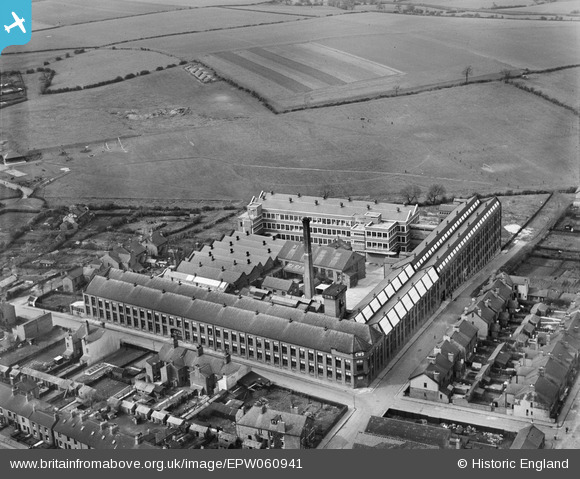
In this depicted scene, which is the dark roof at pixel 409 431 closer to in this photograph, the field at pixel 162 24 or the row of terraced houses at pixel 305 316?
the row of terraced houses at pixel 305 316

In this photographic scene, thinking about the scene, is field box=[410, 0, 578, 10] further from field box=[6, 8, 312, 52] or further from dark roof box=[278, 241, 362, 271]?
dark roof box=[278, 241, 362, 271]

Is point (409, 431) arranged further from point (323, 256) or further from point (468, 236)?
point (468, 236)

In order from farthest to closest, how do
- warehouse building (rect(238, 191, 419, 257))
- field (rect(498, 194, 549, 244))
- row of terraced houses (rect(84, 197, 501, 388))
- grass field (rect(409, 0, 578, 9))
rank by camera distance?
grass field (rect(409, 0, 578, 9)) < field (rect(498, 194, 549, 244)) < warehouse building (rect(238, 191, 419, 257)) < row of terraced houses (rect(84, 197, 501, 388))

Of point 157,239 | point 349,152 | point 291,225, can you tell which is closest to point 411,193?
point 349,152

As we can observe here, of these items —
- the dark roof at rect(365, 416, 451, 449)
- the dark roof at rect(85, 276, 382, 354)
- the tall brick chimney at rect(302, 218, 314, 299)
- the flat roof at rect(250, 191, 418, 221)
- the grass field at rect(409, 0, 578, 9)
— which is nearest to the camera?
the dark roof at rect(365, 416, 451, 449)

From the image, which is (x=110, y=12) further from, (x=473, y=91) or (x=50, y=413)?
(x=50, y=413)

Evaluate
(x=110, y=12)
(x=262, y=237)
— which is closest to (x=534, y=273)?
(x=262, y=237)

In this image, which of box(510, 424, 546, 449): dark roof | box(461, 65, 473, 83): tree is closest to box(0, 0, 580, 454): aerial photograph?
box(510, 424, 546, 449): dark roof
